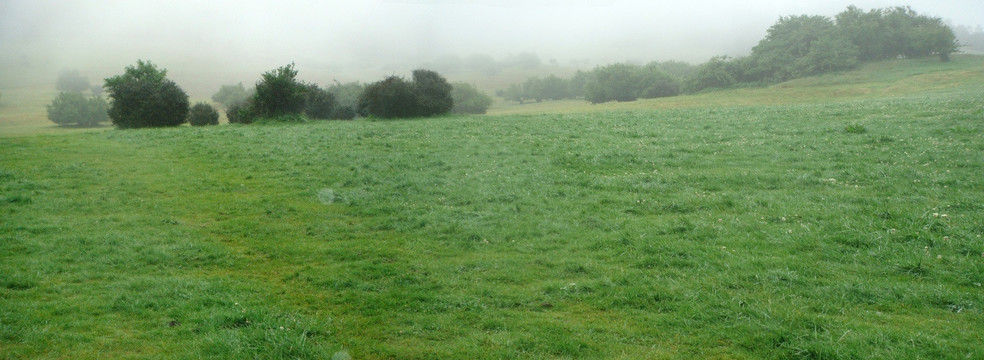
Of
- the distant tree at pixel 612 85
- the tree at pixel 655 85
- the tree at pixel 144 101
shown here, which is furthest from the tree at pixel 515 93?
the tree at pixel 144 101

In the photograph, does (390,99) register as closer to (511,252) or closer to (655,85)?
(511,252)

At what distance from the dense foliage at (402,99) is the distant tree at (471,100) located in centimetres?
1094

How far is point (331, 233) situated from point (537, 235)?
3.38m

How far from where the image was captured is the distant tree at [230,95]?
36.2m

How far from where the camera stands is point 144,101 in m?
30.1

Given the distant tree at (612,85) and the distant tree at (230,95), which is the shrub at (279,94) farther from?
the distant tree at (612,85)

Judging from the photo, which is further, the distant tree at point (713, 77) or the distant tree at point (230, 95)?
the distant tree at point (713, 77)

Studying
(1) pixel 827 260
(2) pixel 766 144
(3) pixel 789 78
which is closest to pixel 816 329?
(1) pixel 827 260

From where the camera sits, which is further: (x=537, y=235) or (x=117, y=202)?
(x=117, y=202)

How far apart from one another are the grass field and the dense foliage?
18786 mm

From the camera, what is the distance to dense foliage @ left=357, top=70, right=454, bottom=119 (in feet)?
113

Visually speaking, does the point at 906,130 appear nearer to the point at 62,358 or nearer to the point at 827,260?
the point at 827,260

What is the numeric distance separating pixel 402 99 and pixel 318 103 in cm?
→ 559

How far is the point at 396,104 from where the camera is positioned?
34719 millimetres
